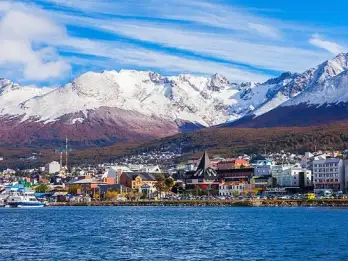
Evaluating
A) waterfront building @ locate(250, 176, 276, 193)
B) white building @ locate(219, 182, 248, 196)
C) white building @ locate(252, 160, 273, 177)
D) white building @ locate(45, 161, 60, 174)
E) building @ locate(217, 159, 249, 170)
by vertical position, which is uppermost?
white building @ locate(45, 161, 60, 174)

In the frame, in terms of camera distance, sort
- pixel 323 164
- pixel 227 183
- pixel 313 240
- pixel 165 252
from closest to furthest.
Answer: pixel 165 252 < pixel 313 240 < pixel 323 164 < pixel 227 183

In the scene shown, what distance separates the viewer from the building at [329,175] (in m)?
117

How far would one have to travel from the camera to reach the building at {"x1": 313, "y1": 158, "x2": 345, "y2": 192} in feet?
383

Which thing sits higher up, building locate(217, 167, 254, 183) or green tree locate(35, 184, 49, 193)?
building locate(217, 167, 254, 183)

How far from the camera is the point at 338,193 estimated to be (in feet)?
352

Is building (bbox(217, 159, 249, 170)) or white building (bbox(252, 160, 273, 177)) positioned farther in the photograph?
building (bbox(217, 159, 249, 170))

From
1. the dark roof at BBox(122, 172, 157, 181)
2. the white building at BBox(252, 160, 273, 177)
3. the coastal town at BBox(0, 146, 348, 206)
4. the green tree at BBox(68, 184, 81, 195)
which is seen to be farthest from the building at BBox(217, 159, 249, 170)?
the green tree at BBox(68, 184, 81, 195)

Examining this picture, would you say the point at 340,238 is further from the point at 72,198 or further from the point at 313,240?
the point at 72,198

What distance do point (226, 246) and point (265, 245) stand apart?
217 cm

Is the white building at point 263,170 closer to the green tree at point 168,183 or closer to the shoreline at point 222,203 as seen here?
the green tree at point 168,183

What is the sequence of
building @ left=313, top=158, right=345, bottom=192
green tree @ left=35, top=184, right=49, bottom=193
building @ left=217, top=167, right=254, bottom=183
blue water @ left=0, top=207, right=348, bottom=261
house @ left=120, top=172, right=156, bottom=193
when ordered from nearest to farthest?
blue water @ left=0, top=207, right=348, bottom=261, building @ left=313, top=158, right=345, bottom=192, house @ left=120, top=172, right=156, bottom=193, building @ left=217, top=167, right=254, bottom=183, green tree @ left=35, top=184, right=49, bottom=193

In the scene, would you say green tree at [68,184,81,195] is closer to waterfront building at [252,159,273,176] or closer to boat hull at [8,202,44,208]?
boat hull at [8,202,44,208]

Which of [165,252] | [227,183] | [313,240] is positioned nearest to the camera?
[165,252]

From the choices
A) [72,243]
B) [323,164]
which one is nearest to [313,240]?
[72,243]
